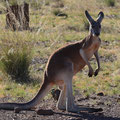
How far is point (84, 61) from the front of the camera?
6.72 m

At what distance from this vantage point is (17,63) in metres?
8.93

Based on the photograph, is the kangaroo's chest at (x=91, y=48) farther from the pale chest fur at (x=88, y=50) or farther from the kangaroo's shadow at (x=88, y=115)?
the kangaroo's shadow at (x=88, y=115)

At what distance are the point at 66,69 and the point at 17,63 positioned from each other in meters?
2.75

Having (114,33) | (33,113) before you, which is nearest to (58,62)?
(33,113)

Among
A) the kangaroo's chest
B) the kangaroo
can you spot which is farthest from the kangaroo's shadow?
the kangaroo's chest

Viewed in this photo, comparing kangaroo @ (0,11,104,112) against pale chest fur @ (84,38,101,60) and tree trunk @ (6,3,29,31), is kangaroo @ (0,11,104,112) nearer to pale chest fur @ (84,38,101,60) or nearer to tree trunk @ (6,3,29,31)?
pale chest fur @ (84,38,101,60)

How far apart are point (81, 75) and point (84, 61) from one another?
124 inches

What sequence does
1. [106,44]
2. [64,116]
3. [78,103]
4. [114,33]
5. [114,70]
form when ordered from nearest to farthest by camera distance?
[64,116], [78,103], [114,70], [106,44], [114,33]

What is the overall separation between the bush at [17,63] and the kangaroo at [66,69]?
89.9 inches

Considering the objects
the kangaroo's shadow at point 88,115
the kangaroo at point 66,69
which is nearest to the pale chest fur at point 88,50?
the kangaroo at point 66,69

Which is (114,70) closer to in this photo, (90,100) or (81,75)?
(81,75)

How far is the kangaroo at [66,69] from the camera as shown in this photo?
6.43m

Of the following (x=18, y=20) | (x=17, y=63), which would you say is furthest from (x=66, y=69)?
(x=18, y=20)

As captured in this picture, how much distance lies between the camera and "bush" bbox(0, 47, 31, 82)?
8759 millimetres
